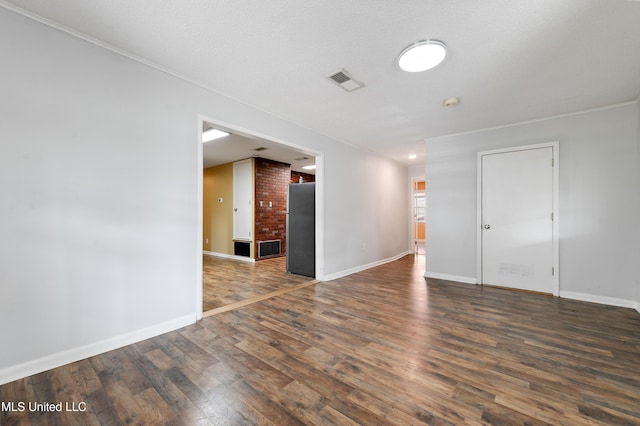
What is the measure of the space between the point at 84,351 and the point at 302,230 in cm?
335

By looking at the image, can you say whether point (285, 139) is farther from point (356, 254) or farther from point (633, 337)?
point (633, 337)

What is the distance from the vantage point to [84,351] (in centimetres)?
200

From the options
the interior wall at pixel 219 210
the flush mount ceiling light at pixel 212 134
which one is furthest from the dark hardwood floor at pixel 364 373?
the interior wall at pixel 219 210

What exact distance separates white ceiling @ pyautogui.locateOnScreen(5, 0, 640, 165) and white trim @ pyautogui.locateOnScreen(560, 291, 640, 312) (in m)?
2.51

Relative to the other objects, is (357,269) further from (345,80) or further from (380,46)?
(380,46)

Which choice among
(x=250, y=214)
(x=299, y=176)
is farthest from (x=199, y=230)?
(x=299, y=176)

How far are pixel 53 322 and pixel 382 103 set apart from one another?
3812mm

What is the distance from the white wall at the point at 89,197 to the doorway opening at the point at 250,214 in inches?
58.7

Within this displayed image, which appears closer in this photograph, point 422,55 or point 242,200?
point 422,55

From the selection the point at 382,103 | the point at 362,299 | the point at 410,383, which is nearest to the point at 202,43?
the point at 382,103

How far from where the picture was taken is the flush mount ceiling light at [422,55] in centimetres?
208

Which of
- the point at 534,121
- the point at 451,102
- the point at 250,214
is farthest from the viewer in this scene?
the point at 250,214

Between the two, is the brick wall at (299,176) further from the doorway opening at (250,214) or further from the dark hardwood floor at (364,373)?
the dark hardwood floor at (364,373)

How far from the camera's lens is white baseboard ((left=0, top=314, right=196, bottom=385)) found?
174cm
